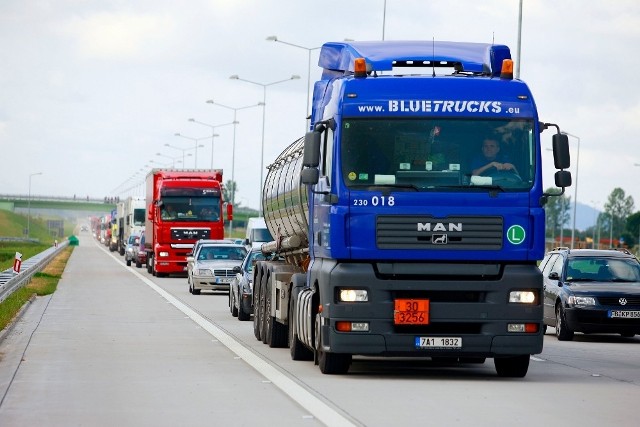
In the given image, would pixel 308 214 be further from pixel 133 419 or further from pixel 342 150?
pixel 133 419

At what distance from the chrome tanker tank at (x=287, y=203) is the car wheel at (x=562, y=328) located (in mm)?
5257

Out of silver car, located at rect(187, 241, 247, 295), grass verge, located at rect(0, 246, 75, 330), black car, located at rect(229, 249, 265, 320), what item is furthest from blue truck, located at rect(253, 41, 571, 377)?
silver car, located at rect(187, 241, 247, 295)

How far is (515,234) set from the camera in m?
16.8

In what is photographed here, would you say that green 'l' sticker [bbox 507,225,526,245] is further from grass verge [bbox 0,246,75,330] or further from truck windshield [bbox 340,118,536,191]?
grass verge [bbox 0,246,75,330]

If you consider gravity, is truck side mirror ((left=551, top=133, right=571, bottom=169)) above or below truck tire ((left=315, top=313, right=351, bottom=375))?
above

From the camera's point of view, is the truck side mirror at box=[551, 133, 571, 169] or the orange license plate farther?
the orange license plate

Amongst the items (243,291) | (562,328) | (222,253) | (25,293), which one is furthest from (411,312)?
(222,253)

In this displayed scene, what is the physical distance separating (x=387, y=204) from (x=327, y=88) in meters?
→ 2.86

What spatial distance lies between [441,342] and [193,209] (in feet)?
121

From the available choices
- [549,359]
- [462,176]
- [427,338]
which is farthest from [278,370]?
[549,359]

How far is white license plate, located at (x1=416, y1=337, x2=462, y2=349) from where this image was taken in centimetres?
1688

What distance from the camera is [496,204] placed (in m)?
16.7

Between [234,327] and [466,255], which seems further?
[234,327]

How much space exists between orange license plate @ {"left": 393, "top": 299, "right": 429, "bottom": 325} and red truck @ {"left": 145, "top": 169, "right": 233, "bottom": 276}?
33.9 meters
